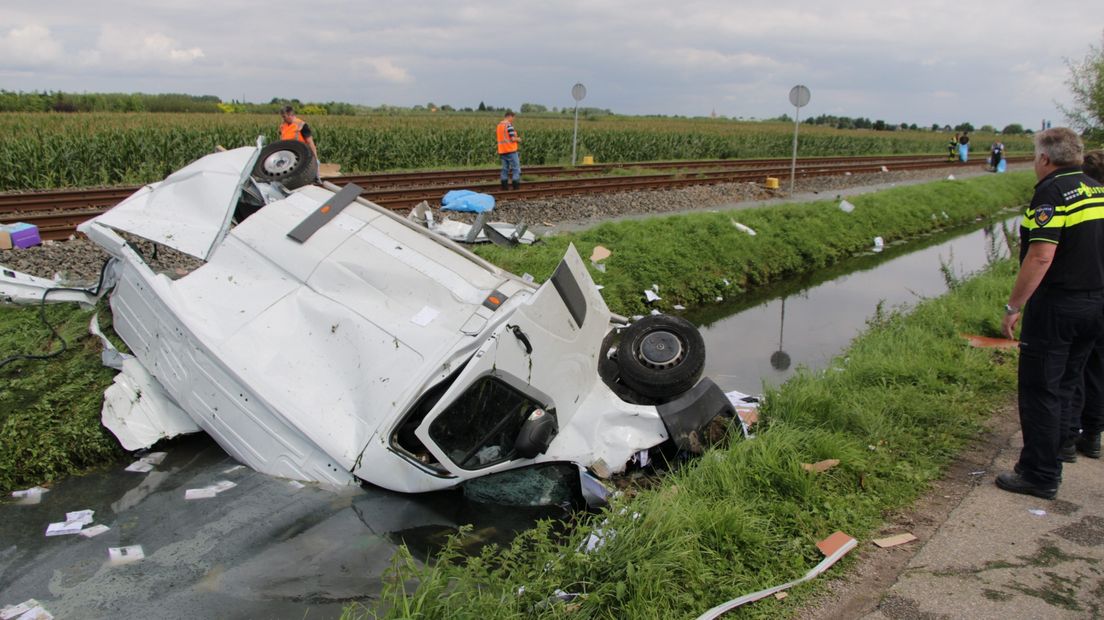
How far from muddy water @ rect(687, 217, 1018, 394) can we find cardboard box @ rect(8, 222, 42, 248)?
7.10 meters

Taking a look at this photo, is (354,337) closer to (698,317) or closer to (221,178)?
(221,178)

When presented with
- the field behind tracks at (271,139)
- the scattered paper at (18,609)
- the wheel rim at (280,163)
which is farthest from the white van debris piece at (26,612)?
the field behind tracks at (271,139)

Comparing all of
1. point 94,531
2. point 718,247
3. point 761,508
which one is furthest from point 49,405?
point 718,247

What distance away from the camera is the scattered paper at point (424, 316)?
467 centimetres

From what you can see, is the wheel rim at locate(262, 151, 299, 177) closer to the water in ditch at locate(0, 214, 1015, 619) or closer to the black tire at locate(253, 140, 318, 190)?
the black tire at locate(253, 140, 318, 190)

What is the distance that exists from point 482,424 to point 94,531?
231cm

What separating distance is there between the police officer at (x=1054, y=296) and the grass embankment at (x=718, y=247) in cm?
527

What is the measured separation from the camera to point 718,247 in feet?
39.2

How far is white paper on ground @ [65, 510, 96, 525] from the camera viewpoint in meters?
4.46

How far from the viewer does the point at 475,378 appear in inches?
160

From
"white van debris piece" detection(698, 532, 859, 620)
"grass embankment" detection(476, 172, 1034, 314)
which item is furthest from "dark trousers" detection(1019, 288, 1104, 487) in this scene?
"grass embankment" detection(476, 172, 1034, 314)

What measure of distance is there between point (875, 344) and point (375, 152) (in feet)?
54.4

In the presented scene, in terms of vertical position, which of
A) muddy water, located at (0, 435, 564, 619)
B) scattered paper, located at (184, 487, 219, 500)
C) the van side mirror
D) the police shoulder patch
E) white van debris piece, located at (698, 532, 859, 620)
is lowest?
muddy water, located at (0, 435, 564, 619)

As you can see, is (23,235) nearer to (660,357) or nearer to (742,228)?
(660,357)
